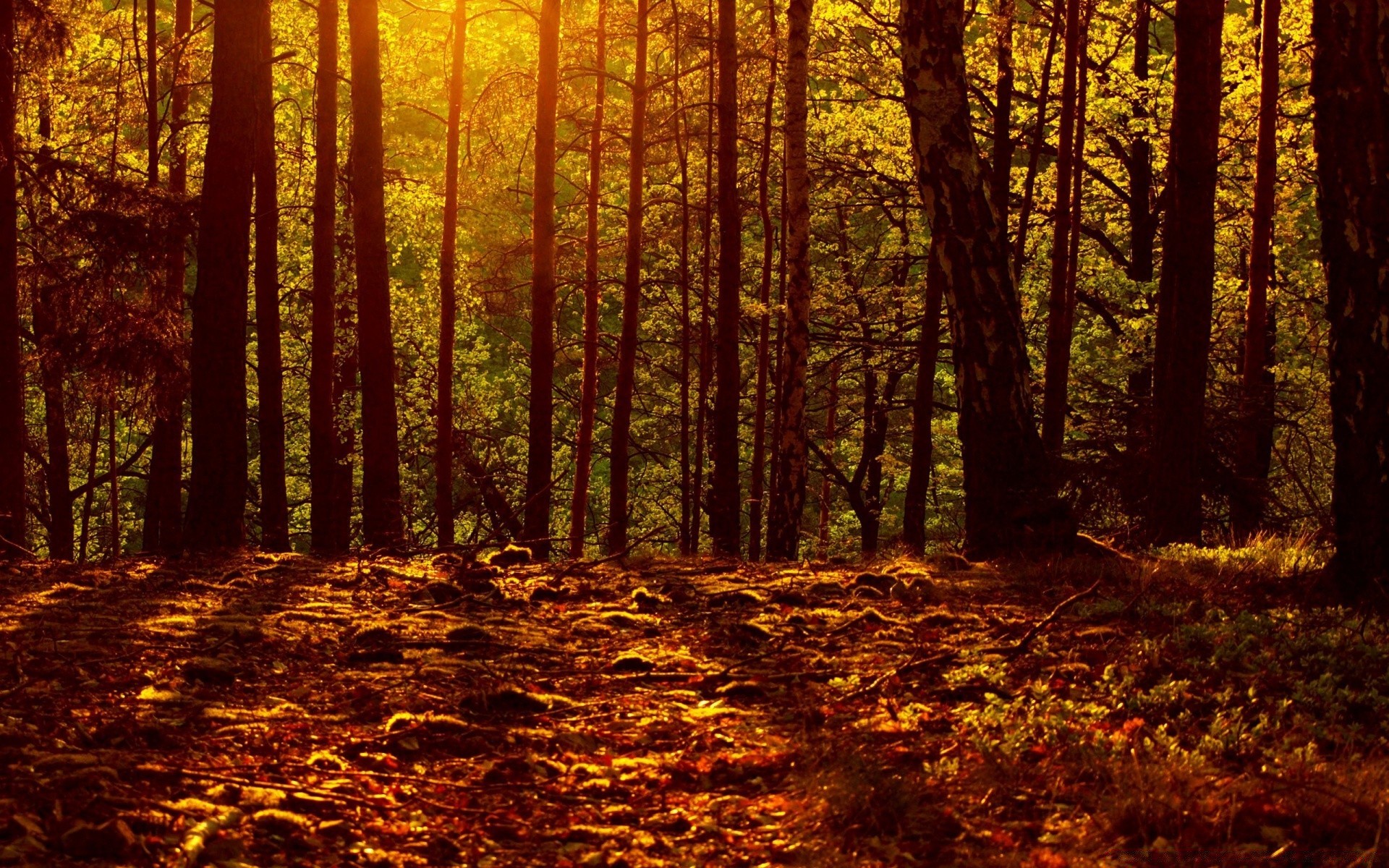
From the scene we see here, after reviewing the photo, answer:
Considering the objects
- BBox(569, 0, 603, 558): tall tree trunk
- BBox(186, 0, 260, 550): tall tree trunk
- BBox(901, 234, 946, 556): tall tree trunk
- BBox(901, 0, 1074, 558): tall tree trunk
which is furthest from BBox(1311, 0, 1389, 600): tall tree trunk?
BBox(901, 234, 946, 556): tall tree trunk

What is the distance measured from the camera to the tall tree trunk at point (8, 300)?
1191 cm

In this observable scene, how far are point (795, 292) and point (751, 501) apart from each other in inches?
166

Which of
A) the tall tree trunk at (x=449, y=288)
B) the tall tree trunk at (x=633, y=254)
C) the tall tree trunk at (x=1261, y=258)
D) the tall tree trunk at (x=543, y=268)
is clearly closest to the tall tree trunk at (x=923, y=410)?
the tall tree trunk at (x=1261, y=258)

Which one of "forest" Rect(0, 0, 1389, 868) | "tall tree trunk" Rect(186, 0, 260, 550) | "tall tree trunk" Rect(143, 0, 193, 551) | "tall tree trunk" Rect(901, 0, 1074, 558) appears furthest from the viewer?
"tall tree trunk" Rect(143, 0, 193, 551)

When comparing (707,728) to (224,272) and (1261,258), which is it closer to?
(224,272)

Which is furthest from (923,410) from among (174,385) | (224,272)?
(224,272)

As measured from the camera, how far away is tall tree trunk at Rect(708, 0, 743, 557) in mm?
16078

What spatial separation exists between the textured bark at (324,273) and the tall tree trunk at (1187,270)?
1025cm

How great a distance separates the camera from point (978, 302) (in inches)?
379

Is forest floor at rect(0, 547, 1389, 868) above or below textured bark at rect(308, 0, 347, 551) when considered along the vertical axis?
below

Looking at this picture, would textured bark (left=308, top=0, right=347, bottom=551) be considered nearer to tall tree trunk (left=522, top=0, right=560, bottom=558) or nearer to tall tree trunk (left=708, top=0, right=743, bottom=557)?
tall tree trunk (left=522, top=0, right=560, bottom=558)

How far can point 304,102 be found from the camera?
36.3 metres

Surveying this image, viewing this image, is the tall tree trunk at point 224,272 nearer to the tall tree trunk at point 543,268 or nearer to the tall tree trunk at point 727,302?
the tall tree trunk at point 543,268

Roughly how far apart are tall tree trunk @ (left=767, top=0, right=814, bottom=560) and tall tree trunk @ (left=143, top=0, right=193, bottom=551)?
700 centimetres
